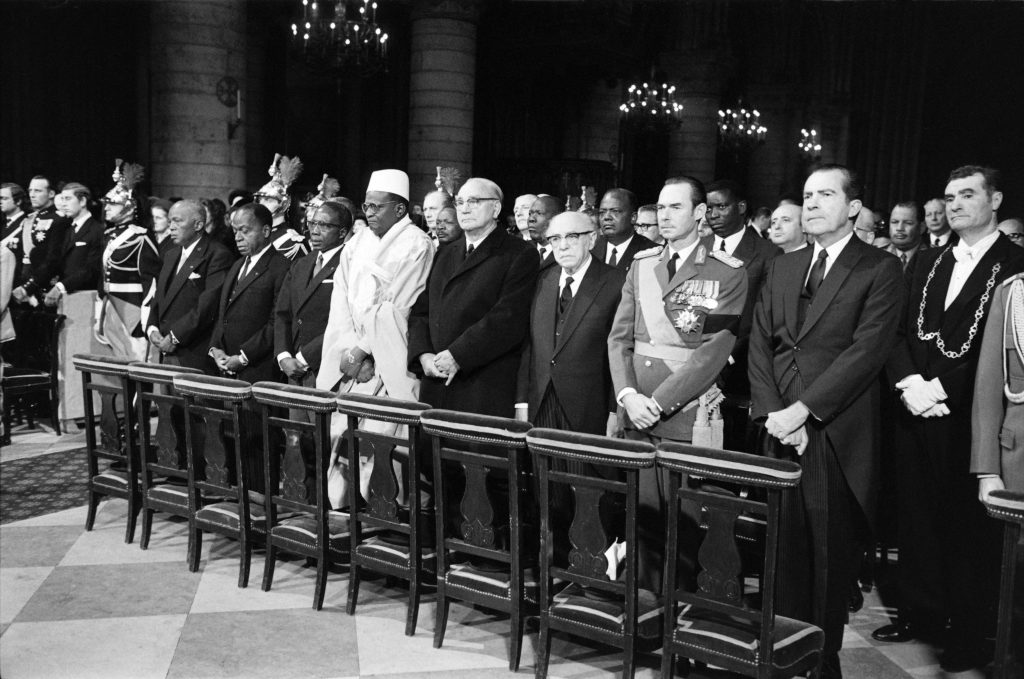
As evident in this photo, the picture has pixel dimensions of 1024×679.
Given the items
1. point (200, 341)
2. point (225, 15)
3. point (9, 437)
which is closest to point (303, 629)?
point (200, 341)

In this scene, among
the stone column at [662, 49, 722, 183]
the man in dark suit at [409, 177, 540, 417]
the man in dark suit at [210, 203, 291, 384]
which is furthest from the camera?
the stone column at [662, 49, 722, 183]

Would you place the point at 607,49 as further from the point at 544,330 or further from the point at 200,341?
the point at 544,330

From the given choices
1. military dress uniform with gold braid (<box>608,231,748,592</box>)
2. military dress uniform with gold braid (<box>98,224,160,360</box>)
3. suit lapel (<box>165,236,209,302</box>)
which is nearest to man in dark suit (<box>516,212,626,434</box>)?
military dress uniform with gold braid (<box>608,231,748,592</box>)

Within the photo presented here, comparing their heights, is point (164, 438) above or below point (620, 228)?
below

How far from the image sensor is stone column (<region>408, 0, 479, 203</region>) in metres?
12.3

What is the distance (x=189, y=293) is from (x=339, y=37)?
4990 mm

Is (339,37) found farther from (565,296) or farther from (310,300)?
(565,296)

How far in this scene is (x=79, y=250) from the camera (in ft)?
23.5

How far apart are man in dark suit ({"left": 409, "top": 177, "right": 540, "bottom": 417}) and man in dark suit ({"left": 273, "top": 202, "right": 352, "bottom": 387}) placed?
0.96 m

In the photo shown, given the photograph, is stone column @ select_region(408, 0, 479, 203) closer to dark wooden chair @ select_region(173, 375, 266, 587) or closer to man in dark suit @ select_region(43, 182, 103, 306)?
man in dark suit @ select_region(43, 182, 103, 306)

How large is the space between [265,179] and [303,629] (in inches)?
447

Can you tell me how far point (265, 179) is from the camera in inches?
545

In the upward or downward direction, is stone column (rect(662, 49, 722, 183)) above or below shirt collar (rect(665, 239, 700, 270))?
above

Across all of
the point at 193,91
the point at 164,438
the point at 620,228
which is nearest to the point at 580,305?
the point at 164,438
